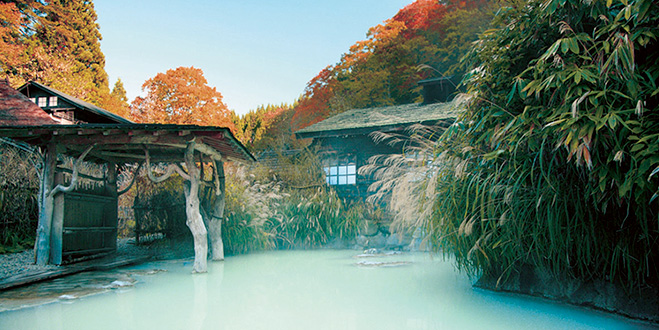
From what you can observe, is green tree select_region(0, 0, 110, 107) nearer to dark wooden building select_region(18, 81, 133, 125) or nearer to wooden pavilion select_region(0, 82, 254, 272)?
dark wooden building select_region(18, 81, 133, 125)

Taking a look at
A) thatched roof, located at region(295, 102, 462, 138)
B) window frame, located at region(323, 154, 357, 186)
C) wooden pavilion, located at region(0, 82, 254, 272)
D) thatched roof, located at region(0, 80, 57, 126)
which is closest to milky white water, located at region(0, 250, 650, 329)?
wooden pavilion, located at region(0, 82, 254, 272)

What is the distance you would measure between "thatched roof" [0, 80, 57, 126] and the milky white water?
6185mm

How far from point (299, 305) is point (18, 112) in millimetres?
9978

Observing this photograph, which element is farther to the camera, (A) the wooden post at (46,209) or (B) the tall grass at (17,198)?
(B) the tall grass at (17,198)

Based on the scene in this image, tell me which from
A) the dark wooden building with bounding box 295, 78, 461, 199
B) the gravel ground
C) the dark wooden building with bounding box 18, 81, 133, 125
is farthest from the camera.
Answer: the dark wooden building with bounding box 18, 81, 133, 125

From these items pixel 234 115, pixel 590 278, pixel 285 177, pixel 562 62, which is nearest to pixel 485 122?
pixel 562 62

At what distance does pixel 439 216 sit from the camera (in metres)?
4.25

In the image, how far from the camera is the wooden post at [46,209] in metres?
5.91

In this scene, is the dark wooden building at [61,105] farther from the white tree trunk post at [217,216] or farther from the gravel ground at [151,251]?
the white tree trunk post at [217,216]

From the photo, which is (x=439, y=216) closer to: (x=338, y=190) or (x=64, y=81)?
(x=338, y=190)

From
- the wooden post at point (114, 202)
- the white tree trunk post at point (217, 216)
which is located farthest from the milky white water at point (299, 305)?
the wooden post at point (114, 202)

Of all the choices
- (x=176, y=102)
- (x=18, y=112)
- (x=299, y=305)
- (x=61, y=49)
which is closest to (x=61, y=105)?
(x=18, y=112)

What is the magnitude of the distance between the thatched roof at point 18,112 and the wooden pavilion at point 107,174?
3852 millimetres

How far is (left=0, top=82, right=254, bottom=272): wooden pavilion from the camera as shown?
5.58 m
